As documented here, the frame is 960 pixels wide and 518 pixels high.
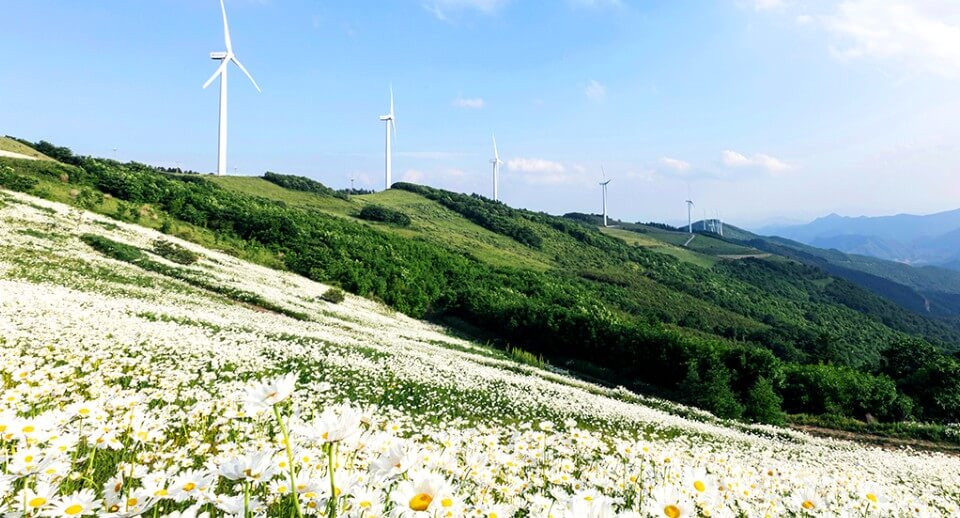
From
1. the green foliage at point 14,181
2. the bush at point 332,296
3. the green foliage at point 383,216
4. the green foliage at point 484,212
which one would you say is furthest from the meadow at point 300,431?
the green foliage at point 484,212

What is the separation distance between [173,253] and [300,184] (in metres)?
90.0

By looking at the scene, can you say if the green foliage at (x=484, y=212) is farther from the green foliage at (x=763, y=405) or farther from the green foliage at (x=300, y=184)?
the green foliage at (x=763, y=405)

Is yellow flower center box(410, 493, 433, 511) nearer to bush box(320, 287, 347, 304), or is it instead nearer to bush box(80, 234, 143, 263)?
bush box(80, 234, 143, 263)

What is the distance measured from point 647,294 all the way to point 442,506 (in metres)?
99.1

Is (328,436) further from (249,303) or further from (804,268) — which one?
(804,268)

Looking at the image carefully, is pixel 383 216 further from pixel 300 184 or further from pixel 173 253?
pixel 173 253

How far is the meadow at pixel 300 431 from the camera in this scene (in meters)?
2.80

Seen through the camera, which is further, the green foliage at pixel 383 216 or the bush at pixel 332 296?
the green foliage at pixel 383 216

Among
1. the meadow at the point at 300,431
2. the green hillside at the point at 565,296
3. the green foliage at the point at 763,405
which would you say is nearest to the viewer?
the meadow at the point at 300,431

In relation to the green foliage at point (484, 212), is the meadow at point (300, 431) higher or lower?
lower

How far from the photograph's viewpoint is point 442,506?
8.91 feet

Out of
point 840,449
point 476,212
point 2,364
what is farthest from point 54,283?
point 476,212

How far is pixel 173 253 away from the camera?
40.7 m

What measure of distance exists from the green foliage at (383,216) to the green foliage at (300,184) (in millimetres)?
18396
